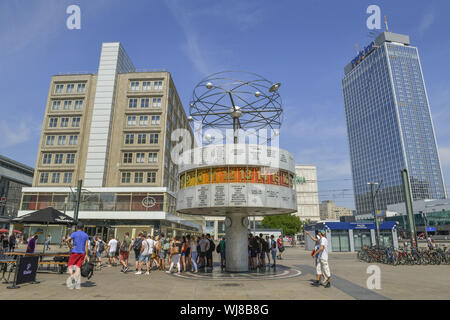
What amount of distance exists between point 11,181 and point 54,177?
168 feet

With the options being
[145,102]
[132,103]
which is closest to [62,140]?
[132,103]

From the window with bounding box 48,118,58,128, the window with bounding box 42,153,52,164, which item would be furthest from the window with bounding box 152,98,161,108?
the window with bounding box 42,153,52,164

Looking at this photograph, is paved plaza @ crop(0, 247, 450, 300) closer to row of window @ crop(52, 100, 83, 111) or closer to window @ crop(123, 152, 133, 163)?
window @ crop(123, 152, 133, 163)

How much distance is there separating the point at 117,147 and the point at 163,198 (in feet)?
44.2

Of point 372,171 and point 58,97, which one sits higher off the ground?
point 372,171

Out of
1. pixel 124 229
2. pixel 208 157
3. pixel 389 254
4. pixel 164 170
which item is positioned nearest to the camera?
pixel 208 157

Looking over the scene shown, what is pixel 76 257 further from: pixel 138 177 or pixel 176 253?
pixel 138 177

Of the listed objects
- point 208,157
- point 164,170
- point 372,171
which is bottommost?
point 208,157

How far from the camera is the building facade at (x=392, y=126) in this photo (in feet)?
497

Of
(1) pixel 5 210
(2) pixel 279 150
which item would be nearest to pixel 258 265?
(2) pixel 279 150

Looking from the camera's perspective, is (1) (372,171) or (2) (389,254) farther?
(1) (372,171)

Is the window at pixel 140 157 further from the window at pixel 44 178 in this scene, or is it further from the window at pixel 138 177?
the window at pixel 44 178

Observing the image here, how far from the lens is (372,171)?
561 feet

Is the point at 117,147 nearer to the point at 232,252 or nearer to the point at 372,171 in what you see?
the point at 232,252
